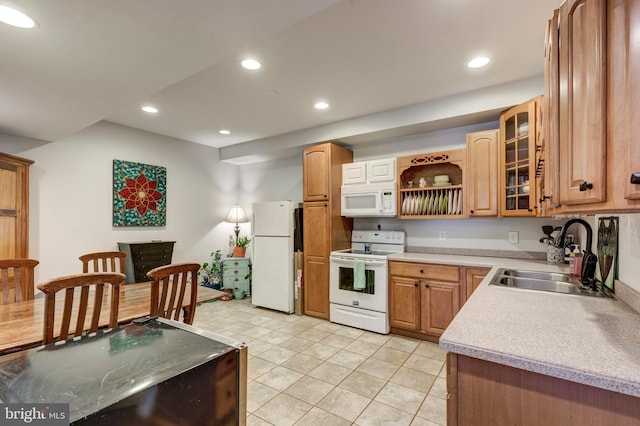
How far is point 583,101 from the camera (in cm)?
90

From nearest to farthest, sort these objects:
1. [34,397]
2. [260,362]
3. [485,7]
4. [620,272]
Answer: [34,397]
[620,272]
[485,7]
[260,362]

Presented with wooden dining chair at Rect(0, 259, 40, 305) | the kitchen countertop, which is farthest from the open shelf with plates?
wooden dining chair at Rect(0, 259, 40, 305)

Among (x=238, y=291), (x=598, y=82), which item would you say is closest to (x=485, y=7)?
(x=598, y=82)

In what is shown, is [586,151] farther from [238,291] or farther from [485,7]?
[238,291]

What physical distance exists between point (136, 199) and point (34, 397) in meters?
3.87

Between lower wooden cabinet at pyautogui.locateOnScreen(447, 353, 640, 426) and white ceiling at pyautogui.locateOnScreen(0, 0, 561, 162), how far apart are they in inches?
60.8

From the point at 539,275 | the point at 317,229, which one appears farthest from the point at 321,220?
the point at 539,275

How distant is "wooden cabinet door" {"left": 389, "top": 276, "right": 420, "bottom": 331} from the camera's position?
3.21 meters

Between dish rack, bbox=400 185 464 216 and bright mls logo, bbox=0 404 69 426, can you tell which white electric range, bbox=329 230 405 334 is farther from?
bright mls logo, bbox=0 404 69 426

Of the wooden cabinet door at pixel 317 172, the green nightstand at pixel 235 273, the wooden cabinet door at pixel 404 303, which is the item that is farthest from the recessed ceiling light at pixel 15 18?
the green nightstand at pixel 235 273

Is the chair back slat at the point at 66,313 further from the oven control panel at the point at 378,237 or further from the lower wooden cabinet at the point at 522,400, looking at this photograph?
the oven control panel at the point at 378,237

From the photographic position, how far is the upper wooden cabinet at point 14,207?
285cm

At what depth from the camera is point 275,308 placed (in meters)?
4.21

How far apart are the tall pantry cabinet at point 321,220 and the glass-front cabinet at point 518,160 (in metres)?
1.85
